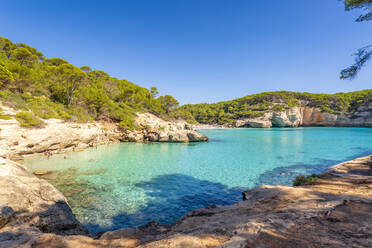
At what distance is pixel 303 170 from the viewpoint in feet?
38.7

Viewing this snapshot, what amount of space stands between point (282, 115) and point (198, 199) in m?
71.2

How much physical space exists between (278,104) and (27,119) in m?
81.5

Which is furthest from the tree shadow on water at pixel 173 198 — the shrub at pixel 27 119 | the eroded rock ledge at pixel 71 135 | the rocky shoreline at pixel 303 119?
the rocky shoreline at pixel 303 119

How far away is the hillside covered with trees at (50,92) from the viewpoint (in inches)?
633

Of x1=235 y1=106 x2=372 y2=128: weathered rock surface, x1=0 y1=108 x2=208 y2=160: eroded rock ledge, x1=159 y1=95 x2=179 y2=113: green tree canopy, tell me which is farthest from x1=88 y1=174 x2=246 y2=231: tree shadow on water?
x1=235 y1=106 x2=372 y2=128: weathered rock surface

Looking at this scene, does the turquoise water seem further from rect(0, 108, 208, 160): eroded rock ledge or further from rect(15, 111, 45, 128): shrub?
rect(15, 111, 45, 128): shrub

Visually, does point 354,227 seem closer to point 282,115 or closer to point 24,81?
point 24,81

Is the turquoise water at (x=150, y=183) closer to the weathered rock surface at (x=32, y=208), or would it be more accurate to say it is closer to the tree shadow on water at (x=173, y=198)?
the tree shadow on water at (x=173, y=198)

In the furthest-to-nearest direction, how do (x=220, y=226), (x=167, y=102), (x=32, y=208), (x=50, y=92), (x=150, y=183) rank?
(x=167, y=102), (x=50, y=92), (x=150, y=183), (x=32, y=208), (x=220, y=226)

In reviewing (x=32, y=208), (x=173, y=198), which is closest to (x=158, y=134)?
(x=173, y=198)

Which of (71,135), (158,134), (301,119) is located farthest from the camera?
(301,119)

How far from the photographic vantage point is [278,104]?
237 feet

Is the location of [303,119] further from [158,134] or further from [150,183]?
[150,183]

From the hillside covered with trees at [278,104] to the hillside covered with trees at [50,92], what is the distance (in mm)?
54578
